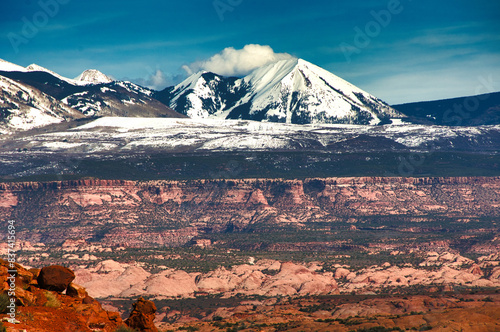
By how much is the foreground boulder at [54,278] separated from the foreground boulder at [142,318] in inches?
197

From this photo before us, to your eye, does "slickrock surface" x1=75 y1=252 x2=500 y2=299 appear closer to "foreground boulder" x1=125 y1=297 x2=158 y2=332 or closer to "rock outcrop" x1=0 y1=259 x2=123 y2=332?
"foreground boulder" x1=125 y1=297 x2=158 y2=332

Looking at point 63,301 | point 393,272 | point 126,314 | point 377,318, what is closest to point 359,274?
point 393,272

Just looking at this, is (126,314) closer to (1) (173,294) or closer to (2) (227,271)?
(1) (173,294)

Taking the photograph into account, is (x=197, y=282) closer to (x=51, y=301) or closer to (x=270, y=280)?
(x=270, y=280)

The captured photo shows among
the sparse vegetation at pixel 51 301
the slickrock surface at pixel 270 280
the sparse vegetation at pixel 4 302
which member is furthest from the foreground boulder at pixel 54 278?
the slickrock surface at pixel 270 280

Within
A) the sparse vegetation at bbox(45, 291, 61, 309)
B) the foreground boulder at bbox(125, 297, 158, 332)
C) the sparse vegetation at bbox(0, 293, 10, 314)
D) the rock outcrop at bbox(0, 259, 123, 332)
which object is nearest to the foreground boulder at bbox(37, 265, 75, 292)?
the rock outcrop at bbox(0, 259, 123, 332)

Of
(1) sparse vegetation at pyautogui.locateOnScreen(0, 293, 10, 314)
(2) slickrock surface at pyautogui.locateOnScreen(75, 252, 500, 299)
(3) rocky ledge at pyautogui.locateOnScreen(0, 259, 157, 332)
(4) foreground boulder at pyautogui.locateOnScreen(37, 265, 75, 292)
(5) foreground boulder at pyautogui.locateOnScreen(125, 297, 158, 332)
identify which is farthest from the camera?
(2) slickrock surface at pyautogui.locateOnScreen(75, 252, 500, 299)

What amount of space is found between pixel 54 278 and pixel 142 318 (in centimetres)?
626

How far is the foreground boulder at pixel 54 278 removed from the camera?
47500 millimetres

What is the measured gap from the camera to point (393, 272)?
17475 cm

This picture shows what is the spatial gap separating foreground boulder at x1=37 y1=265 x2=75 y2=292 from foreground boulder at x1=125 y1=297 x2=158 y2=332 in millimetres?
5002

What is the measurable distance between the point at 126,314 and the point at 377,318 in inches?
1880

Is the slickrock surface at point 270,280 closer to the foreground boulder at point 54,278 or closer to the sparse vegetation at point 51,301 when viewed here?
the foreground boulder at point 54,278

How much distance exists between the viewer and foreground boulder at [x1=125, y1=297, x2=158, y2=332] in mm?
50250
